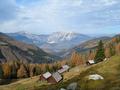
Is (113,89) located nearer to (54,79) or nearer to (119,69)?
(119,69)

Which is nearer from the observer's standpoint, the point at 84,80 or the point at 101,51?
the point at 84,80

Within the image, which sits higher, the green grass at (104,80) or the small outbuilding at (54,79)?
the green grass at (104,80)

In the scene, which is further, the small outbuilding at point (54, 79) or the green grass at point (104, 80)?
the small outbuilding at point (54, 79)

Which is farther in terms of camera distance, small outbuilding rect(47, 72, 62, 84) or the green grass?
small outbuilding rect(47, 72, 62, 84)

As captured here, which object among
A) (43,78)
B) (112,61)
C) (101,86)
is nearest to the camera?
(101,86)

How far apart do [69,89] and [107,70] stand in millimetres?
29987

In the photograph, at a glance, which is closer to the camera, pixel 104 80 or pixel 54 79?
pixel 104 80

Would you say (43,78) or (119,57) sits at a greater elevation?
(119,57)

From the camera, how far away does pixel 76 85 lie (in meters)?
91.3

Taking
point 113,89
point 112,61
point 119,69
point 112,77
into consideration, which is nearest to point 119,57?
point 112,61

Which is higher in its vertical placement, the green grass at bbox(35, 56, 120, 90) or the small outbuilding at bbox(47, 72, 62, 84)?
the green grass at bbox(35, 56, 120, 90)

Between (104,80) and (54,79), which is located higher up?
(104,80)

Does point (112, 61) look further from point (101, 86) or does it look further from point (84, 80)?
point (101, 86)

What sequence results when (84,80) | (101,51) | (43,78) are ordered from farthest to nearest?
(101,51), (43,78), (84,80)
